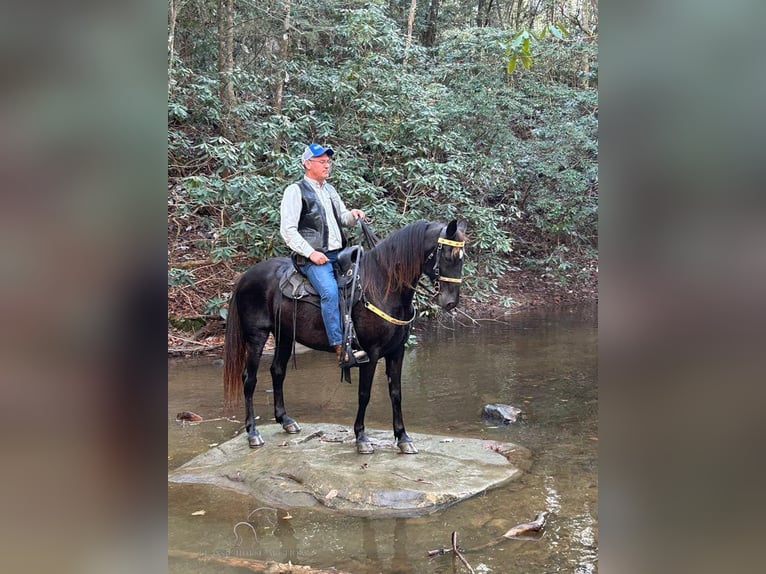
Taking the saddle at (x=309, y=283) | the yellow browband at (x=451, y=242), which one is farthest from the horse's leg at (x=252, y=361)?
the yellow browband at (x=451, y=242)

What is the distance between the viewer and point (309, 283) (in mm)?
4723

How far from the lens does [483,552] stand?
3.23m

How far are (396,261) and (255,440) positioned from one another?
6.20 ft

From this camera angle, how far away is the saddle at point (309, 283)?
462 cm

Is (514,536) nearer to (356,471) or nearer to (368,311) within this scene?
(356,471)

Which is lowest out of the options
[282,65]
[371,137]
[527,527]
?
[527,527]

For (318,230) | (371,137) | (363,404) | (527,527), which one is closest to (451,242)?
(318,230)

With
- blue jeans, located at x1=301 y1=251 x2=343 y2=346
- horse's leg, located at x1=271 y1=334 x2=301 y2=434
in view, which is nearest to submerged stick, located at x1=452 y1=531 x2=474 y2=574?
blue jeans, located at x1=301 y1=251 x2=343 y2=346

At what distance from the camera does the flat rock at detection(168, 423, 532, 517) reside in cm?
388

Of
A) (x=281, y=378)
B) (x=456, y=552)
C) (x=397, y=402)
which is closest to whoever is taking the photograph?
(x=456, y=552)

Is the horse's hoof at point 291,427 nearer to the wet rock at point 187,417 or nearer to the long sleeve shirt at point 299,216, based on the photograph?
the wet rock at point 187,417
